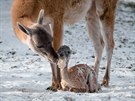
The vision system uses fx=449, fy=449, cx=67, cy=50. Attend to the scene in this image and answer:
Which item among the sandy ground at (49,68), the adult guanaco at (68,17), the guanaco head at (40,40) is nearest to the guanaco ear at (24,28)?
the guanaco head at (40,40)

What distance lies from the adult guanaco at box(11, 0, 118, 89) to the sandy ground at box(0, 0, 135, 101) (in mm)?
509

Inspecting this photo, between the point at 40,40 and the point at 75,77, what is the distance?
781 millimetres

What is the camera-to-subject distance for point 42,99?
20.0 ft

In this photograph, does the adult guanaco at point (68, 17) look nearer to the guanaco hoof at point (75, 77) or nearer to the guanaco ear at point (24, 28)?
the guanaco ear at point (24, 28)

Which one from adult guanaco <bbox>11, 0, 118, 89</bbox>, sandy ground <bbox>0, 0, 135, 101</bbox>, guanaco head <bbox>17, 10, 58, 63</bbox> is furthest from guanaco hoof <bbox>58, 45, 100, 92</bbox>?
adult guanaco <bbox>11, 0, 118, 89</bbox>

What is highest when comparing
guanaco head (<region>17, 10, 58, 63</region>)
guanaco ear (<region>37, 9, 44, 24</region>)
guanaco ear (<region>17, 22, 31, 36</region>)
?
guanaco ear (<region>37, 9, 44, 24</region>)

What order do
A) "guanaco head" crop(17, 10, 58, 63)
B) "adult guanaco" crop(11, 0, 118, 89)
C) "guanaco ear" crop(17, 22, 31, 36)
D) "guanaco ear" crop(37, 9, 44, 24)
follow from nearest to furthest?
"guanaco head" crop(17, 10, 58, 63)
"guanaco ear" crop(17, 22, 31, 36)
"guanaco ear" crop(37, 9, 44, 24)
"adult guanaco" crop(11, 0, 118, 89)

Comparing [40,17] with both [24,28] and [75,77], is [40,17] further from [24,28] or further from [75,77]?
[75,77]

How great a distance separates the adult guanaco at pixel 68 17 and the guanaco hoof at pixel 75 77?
0.40 metres

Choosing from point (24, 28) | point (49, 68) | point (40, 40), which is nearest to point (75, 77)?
point (40, 40)

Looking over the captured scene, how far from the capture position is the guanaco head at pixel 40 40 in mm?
6469

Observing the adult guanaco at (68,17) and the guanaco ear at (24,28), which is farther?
the adult guanaco at (68,17)

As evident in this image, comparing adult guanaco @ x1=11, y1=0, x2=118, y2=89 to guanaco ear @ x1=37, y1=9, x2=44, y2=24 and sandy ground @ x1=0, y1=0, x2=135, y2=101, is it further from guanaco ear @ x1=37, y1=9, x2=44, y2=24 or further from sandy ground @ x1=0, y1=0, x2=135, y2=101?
sandy ground @ x1=0, y1=0, x2=135, y2=101

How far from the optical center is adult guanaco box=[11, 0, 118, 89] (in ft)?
23.8
